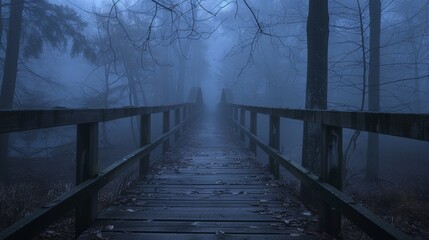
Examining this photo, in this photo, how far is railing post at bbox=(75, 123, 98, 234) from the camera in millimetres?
3471

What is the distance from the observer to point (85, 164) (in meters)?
3.51

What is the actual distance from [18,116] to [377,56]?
44.2 feet

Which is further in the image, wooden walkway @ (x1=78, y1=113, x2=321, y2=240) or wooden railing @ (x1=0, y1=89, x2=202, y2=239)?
wooden walkway @ (x1=78, y1=113, x2=321, y2=240)

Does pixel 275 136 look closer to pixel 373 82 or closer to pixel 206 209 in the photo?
pixel 206 209

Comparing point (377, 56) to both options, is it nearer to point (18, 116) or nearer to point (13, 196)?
point (13, 196)

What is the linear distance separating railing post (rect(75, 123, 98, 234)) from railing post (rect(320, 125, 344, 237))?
2110mm

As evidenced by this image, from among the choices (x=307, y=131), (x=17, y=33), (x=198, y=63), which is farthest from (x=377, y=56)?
(x=198, y=63)

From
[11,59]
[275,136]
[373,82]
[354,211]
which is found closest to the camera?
[354,211]

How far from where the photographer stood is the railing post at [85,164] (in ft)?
11.4

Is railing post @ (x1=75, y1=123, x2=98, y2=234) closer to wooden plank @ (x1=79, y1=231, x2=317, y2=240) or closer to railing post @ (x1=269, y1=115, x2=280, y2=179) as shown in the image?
wooden plank @ (x1=79, y1=231, x2=317, y2=240)

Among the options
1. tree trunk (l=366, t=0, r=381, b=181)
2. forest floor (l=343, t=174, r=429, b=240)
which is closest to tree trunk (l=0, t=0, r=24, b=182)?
forest floor (l=343, t=174, r=429, b=240)

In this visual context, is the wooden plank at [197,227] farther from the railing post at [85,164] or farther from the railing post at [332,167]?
the railing post at [332,167]

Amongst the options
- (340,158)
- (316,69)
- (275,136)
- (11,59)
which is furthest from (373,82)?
(11,59)

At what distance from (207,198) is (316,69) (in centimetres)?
328
